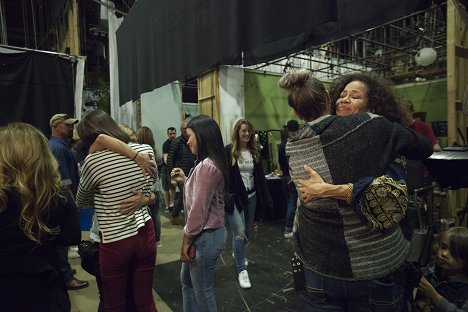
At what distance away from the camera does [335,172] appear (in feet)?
3.45

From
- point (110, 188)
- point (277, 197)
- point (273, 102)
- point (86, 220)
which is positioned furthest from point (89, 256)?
point (273, 102)

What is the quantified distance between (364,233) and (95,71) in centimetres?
975

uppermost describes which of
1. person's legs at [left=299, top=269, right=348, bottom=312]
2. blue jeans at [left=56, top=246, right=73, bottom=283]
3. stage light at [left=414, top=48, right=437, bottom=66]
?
stage light at [left=414, top=48, right=437, bottom=66]

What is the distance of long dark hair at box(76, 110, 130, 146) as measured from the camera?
1.79 meters

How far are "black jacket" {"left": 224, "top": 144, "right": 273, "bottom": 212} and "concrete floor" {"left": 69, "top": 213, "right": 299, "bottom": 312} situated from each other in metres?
0.70

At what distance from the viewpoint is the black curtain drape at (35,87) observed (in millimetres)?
4547

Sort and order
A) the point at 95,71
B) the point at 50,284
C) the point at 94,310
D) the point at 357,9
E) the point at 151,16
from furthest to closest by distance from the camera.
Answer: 1. the point at 95,71
2. the point at 151,16
3. the point at 94,310
4. the point at 357,9
5. the point at 50,284

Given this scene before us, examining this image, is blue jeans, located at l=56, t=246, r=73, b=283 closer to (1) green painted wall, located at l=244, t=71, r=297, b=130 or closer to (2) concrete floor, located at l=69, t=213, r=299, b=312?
(2) concrete floor, located at l=69, t=213, r=299, b=312

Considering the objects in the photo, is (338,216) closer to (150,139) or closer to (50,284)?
(50,284)

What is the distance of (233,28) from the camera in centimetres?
236

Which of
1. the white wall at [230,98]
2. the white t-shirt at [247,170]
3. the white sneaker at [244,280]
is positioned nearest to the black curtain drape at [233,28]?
the white t-shirt at [247,170]

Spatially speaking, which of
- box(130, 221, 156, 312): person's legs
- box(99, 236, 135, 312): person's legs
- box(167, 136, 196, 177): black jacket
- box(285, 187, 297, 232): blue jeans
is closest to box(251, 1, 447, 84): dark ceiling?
box(167, 136, 196, 177): black jacket

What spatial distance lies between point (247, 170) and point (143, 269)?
5.60 ft

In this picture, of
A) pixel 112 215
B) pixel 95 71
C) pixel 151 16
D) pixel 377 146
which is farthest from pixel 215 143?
pixel 95 71
